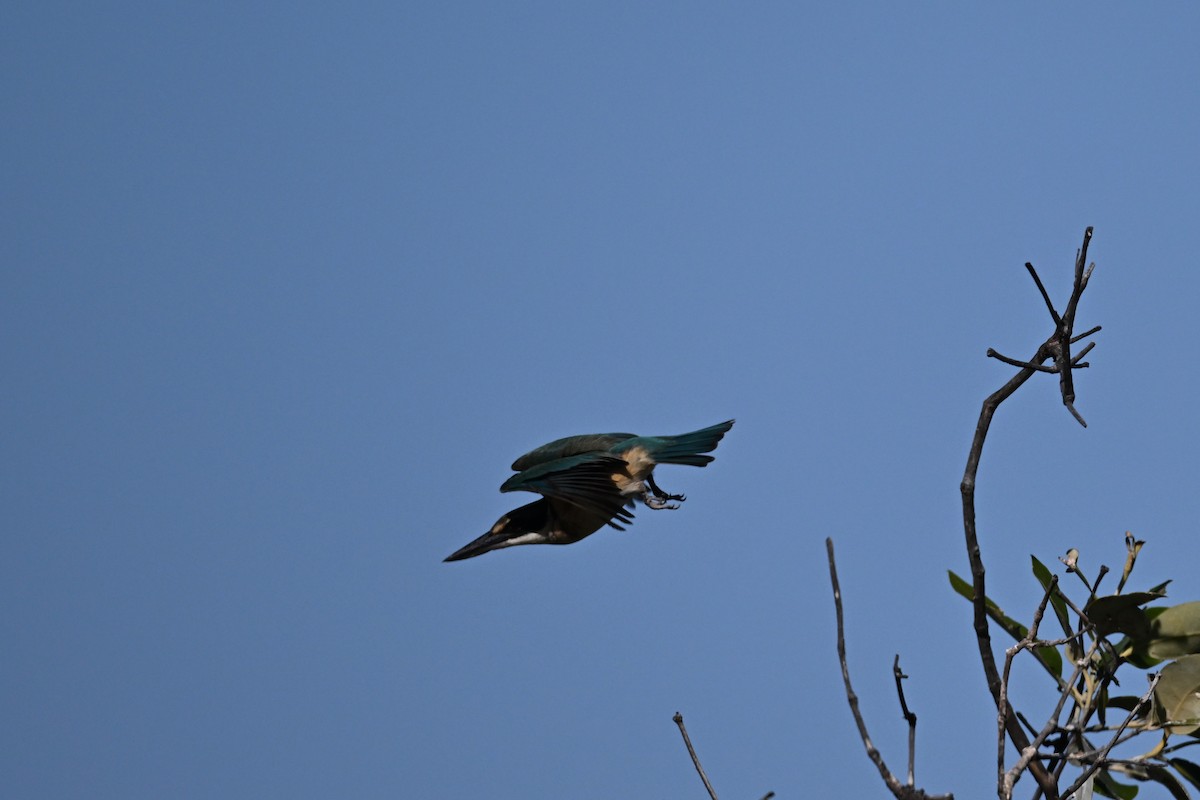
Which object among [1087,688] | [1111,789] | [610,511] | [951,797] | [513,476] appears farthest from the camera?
[513,476]

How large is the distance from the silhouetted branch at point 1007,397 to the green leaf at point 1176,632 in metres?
0.56

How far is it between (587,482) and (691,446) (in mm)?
440

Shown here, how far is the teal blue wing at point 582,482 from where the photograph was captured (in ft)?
12.2

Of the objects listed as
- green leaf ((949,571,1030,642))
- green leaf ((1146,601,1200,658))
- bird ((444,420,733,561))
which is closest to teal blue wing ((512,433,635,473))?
bird ((444,420,733,561))

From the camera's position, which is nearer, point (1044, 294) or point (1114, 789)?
point (1044, 294)

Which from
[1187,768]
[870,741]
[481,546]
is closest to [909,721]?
[870,741]

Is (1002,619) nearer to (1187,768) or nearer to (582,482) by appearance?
(1187,768)

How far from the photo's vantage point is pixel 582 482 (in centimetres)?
378

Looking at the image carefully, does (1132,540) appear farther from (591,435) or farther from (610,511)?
(591,435)

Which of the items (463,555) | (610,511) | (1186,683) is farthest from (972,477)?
(463,555)

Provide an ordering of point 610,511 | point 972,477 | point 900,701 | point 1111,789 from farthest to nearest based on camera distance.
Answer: point 610,511
point 1111,789
point 972,477
point 900,701

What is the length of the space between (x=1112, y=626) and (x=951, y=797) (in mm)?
999

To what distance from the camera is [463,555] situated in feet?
14.1

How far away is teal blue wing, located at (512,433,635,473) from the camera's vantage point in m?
4.02
